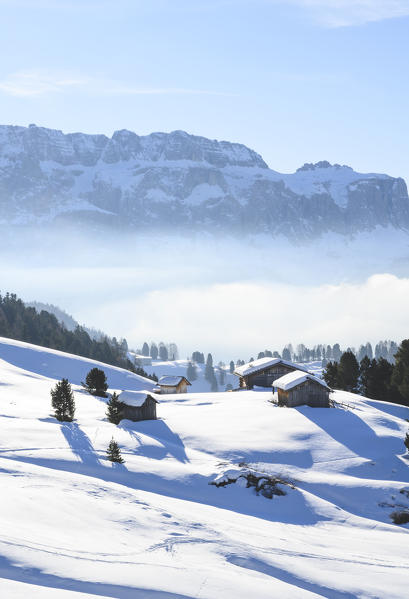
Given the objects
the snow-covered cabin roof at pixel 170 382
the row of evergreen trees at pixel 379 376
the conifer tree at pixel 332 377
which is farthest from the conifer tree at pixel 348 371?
the snow-covered cabin roof at pixel 170 382

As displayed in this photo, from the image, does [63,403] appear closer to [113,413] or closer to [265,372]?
[113,413]

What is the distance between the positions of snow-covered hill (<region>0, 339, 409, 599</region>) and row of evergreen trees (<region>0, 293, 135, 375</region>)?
215 ft

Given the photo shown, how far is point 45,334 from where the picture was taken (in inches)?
4857

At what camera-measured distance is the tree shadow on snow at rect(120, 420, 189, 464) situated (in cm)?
3778

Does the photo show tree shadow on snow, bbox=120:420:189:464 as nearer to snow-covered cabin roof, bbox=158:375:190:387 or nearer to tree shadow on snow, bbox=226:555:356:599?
tree shadow on snow, bbox=226:555:356:599

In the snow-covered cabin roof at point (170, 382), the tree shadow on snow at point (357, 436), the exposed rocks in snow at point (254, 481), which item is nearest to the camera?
the exposed rocks in snow at point (254, 481)

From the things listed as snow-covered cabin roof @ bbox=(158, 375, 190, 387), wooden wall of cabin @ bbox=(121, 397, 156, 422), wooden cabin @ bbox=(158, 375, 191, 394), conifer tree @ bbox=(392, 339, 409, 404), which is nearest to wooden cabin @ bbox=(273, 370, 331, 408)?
wooden wall of cabin @ bbox=(121, 397, 156, 422)

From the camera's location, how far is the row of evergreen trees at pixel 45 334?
12125cm

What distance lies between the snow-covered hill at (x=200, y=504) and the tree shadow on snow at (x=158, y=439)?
0.15 metres

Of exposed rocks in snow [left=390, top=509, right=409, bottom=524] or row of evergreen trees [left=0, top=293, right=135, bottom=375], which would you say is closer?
exposed rocks in snow [left=390, top=509, right=409, bottom=524]

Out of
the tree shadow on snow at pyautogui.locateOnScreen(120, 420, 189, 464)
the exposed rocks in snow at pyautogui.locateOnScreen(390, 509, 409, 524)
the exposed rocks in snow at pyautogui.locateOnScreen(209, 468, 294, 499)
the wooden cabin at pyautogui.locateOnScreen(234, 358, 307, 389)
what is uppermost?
the wooden cabin at pyautogui.locateOnScreen(234, 358, 307, 389)

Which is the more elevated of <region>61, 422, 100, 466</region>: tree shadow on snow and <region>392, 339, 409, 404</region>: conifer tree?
<region>392, 339, 409, 404</region>: conifer tree

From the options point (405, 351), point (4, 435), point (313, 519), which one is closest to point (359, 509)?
point (313, 519)

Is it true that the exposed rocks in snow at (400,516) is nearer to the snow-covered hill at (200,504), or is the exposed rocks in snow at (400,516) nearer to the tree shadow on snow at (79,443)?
the snow-covered hill at (200,504)
